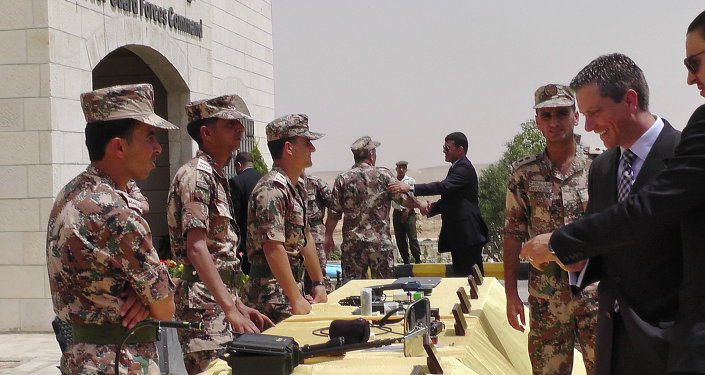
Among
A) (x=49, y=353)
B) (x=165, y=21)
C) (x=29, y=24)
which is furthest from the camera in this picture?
(x=165, y=21)

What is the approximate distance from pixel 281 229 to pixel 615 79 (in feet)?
6.95

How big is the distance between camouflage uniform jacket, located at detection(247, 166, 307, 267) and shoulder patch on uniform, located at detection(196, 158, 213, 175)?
415mm

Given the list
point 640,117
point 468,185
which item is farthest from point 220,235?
point 468,185

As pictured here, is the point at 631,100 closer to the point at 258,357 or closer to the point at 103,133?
the point at 258,357

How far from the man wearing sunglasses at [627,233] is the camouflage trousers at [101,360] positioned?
1.38 m

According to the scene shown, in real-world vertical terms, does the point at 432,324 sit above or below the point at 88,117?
below

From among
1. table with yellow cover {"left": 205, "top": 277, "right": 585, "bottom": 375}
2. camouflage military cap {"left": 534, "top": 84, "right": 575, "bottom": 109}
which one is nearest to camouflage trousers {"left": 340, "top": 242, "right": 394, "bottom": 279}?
table with yellow cover {"left": 205, "top": 277, "right": 585, "bottom": 375}

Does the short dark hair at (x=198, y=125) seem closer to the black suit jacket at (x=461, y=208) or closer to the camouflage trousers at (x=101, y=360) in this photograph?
the camouflage trousers at (x=101, y=360)

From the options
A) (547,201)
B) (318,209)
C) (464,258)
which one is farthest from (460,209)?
(547,201)

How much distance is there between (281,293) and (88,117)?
6.50 feet

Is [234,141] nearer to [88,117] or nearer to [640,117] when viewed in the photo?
[88,117]

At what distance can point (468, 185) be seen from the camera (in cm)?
927

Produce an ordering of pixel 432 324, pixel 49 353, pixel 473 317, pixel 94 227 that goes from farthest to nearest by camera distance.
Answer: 1. pixel 49 353
2. pixel 473 317
3. pixel 432 324
4. pixel 94 227

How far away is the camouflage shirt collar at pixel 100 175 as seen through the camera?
2914 millimetres
